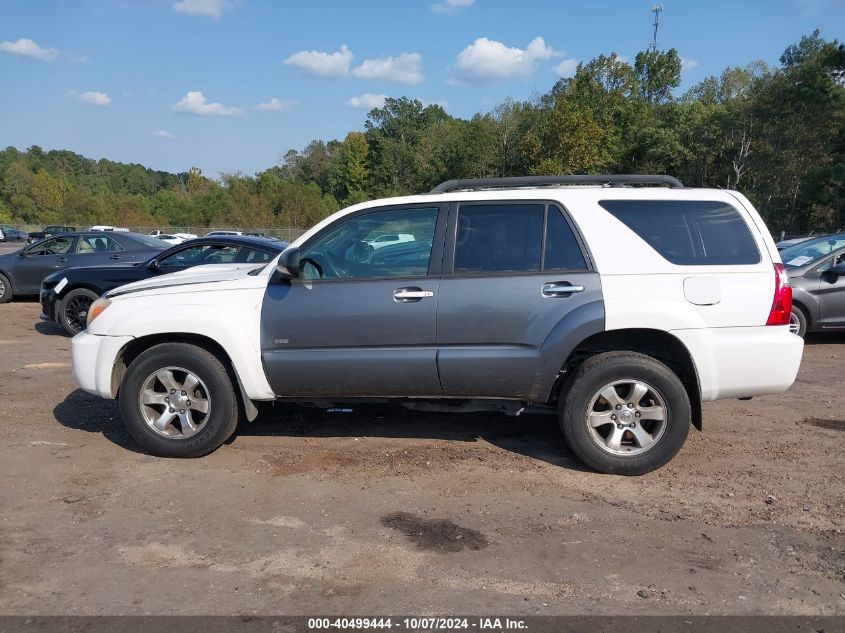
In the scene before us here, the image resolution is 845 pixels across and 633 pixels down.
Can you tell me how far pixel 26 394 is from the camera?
7016 millimetres

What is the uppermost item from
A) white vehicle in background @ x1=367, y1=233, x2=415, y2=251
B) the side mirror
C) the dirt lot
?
white vehicle in background @ x1=367, y1=233, x2=415, y2=251

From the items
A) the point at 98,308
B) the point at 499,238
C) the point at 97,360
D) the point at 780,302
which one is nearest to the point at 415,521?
the point at 499,238

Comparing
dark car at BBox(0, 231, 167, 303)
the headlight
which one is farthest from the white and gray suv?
dark car at BBox(0, 231, 167, 303)

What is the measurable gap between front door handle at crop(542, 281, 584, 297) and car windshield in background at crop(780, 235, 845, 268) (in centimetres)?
628

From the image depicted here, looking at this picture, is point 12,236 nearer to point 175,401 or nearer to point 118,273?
point 118,273

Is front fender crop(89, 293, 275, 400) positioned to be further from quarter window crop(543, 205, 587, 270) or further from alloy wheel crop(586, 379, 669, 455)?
alloy wheel crop(586, 379, 669, 455)

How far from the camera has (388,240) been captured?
5117mm

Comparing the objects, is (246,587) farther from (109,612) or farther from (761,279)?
(761,279)

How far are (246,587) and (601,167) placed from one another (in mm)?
53321

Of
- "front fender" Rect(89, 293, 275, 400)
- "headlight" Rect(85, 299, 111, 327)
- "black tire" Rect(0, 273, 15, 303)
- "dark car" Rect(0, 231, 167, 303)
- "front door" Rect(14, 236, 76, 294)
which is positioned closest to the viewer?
"front fender" Rect(89, 293, 275, 400)

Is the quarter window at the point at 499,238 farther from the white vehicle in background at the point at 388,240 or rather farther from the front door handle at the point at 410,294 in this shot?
the white vehicle in background at the point at 388,240

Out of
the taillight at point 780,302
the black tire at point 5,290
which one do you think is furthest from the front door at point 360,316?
the black tire at point 5,290

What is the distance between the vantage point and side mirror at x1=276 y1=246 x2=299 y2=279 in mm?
4805

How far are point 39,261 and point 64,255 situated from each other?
0.64 m
